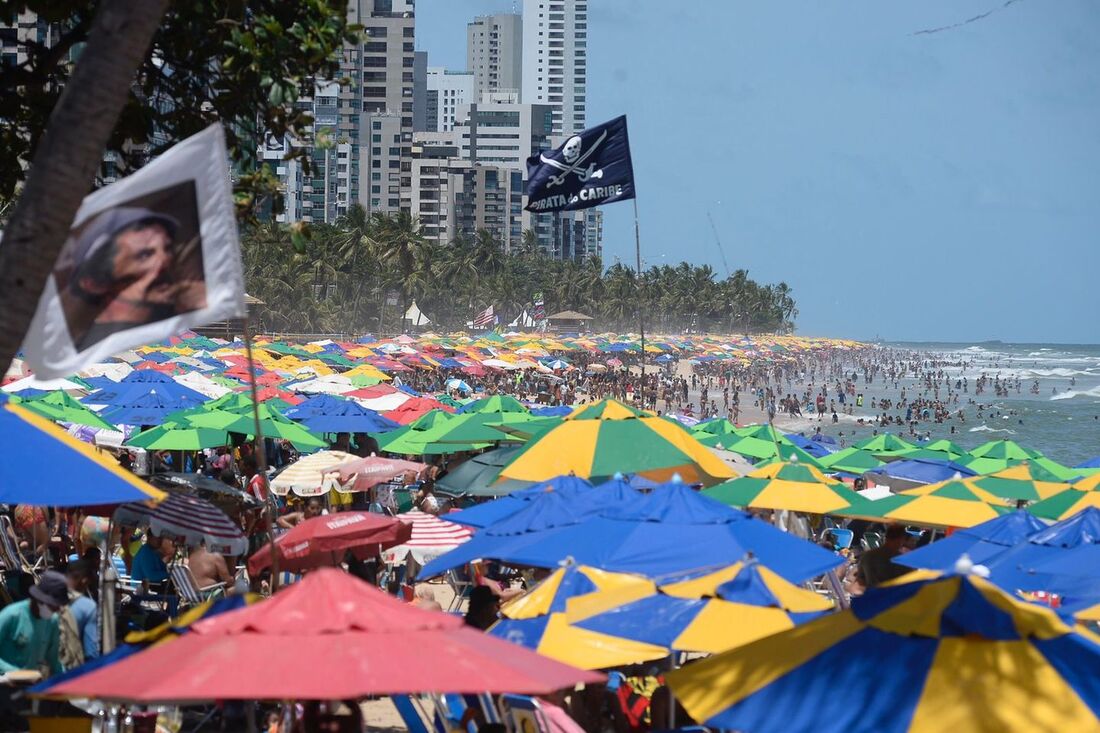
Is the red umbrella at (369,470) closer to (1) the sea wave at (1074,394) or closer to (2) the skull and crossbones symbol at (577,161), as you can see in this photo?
(2) the skull and crossbones symbol at (577,161)

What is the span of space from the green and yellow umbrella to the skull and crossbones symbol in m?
3.92

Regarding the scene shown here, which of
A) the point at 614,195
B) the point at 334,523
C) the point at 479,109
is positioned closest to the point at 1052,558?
the point at 334,523

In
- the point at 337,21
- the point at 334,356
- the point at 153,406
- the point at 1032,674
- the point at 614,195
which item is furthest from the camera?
the point at 334,356

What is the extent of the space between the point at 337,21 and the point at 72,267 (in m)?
3.83

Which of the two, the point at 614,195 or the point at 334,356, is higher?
the point at 614,195

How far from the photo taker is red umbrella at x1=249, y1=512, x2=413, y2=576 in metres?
10.1

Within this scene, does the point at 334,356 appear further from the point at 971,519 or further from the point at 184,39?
the point at 184,39

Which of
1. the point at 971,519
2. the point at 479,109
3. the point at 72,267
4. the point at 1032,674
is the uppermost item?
the point at 479,109

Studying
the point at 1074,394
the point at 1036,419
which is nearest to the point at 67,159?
the point at 1036,419

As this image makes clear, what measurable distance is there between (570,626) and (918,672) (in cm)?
274

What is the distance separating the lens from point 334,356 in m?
42.2

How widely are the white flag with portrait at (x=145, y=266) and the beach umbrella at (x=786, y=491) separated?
8.83 metres

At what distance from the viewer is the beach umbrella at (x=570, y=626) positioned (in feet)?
22.0

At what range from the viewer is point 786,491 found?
13.8 m
